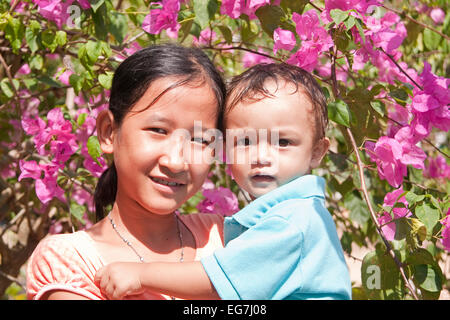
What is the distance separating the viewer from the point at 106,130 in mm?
1446

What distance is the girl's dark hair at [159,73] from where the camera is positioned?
1.38m

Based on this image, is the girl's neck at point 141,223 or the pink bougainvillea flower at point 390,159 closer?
the girl's neck at point 141,223

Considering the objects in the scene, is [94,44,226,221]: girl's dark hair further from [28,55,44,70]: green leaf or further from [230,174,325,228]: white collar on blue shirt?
[28,55,44,70]: green leaf

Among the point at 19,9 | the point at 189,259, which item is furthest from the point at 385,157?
the point at 19,9

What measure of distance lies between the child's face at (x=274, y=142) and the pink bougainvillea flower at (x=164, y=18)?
560 mm

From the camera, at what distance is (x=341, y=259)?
4.32 feet

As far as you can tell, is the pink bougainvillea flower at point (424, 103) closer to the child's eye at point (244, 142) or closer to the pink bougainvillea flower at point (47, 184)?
the child's eye at point (244, 142)

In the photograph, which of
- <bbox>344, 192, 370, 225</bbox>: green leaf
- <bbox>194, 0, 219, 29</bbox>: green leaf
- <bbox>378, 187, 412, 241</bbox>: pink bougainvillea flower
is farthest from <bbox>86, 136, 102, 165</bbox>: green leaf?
<bbox>344, 192, 370, 225</bbox>: green leaf

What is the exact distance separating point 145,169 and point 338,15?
1.91 feet

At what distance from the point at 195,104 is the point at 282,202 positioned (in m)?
0.25

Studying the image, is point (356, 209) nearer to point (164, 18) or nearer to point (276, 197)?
point (164, 18)

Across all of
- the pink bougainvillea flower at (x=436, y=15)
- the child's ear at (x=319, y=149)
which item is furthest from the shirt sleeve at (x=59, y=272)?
the pink bougainvillea flower at (x=436, y=15)

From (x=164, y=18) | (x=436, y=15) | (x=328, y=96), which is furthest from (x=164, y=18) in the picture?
(x=436, y=15)
